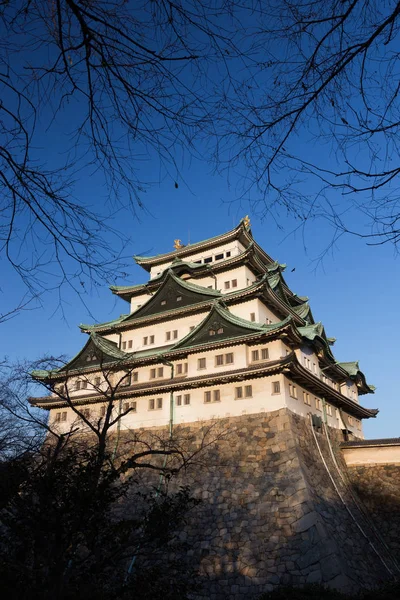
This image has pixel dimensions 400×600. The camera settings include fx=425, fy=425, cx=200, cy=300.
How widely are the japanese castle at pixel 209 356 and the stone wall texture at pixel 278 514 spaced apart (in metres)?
1.62

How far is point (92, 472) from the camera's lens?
307 inches

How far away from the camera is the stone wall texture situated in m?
15.9

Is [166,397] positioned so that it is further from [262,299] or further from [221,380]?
[262,299]

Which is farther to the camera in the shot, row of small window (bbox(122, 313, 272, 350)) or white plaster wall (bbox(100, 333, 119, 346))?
white plaster wall (bbox(100, 333, 119, 346))

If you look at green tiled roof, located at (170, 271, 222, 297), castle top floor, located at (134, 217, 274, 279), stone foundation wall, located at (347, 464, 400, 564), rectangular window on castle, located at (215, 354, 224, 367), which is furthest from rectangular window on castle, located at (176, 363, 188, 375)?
stone foundation wall, located at (347, 464, 400, 564)

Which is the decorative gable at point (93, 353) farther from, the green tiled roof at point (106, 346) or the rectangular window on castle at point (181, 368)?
the rectangular window on castle at point (181, 368)

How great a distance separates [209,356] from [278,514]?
9.01 metres

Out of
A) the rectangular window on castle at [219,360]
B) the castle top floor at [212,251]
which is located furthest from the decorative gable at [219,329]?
the castle top floor at [212,251]

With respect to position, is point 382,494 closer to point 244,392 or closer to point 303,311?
point 244,392

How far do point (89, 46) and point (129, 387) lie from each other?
78.0 ft

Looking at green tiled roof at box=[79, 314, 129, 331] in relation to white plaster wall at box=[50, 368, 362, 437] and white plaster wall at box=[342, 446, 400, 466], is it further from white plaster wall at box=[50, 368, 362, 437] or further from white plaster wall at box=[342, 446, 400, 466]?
white plaster wall at box=[342, 446, 400, 466]

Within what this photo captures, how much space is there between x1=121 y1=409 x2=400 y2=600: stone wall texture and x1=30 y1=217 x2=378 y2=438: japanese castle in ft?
5.32

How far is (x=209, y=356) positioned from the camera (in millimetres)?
23922

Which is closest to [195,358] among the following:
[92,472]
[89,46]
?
[92,472]
